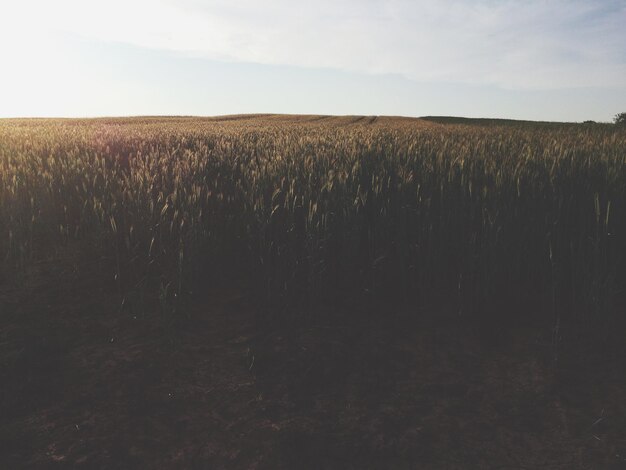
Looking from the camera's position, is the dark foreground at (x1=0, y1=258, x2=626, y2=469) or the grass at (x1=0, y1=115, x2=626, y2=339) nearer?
the dark foreground at (x1=0, y1=258, x2=626, y2=469)

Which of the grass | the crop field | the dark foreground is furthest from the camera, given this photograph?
the grass

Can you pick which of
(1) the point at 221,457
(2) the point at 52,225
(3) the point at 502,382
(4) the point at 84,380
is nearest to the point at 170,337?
(4) the point at 84,380

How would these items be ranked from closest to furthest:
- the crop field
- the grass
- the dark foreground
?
the dark foreground, the crop field, the grass

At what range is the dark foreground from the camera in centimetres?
→ 174

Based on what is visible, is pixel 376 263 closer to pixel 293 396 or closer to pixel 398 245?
pixel 398 245

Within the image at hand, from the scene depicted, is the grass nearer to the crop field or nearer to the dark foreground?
the crop field

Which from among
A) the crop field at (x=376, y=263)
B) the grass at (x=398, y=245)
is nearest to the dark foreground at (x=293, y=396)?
the crop field at (x=376, y=263)

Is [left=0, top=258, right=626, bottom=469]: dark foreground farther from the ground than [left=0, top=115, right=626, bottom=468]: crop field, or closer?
closer

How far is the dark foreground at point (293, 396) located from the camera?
1742 mm

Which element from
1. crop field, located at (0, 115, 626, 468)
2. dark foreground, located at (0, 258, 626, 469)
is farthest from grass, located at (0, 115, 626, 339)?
dark foreground, located at (0, 258, 626, 469)

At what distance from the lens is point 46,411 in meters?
1.96

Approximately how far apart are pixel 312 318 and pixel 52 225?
242cm

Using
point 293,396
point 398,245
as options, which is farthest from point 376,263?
point 293,396

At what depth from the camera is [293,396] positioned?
2.04 metres
